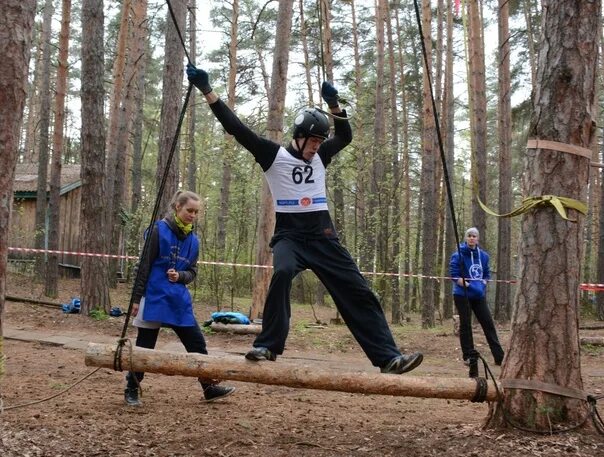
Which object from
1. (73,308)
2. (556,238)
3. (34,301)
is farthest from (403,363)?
(34,301)

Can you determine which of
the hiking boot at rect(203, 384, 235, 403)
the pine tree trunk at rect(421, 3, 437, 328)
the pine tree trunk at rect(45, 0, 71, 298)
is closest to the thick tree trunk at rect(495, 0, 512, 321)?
the pine tree trunk at rect(421, 3, 437, 328)

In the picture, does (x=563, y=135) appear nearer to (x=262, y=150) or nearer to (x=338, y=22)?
(x=262, y=150)

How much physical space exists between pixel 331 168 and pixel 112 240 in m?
Answer: 7.74

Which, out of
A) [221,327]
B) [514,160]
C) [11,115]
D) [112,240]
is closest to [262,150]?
[11,115]

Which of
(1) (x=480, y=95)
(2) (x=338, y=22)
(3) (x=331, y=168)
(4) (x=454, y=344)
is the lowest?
(4) (x=454, y=344)

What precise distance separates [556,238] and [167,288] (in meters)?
3.40

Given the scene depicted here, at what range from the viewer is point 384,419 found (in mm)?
5570

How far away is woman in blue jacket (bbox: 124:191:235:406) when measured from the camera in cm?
564

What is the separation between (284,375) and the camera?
419cm

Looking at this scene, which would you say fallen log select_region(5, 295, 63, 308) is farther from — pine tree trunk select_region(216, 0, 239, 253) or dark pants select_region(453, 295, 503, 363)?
pine tree trunk select_region(216, 0, 239, 253)

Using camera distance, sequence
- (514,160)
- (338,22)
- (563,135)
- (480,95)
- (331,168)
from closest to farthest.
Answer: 1. (563,135)
2. (480,95)
3. (331,168)
4. (338,22)
5. (514,160)

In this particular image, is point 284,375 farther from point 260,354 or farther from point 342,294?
point 342,294

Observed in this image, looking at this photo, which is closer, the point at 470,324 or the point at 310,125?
the point at 310,125

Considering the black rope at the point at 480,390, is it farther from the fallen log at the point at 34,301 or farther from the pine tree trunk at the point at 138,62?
the pine tree trunk at the point at 138,62
